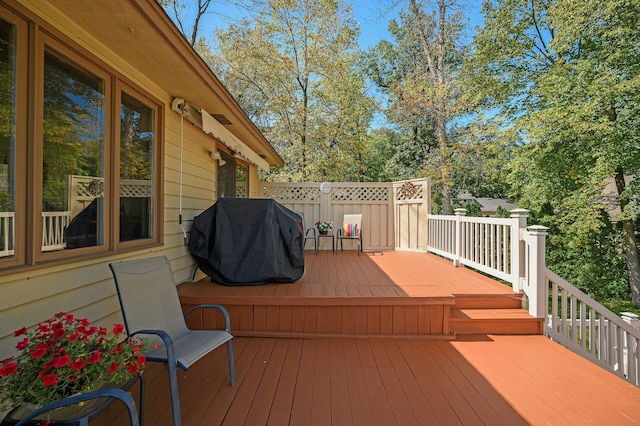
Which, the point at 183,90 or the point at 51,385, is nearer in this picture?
the point at 51,385

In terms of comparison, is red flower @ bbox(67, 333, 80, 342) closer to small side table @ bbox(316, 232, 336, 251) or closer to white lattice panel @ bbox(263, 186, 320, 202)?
small side table @ bbox(316, 232, 336, 251)

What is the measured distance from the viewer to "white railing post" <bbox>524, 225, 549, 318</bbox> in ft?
10.3

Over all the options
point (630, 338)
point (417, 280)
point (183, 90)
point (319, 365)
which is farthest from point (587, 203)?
point (183, 90)

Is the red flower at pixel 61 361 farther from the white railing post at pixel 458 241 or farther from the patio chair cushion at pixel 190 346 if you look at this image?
the white railing post at pixel 458 241

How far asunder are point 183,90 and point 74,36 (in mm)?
1176

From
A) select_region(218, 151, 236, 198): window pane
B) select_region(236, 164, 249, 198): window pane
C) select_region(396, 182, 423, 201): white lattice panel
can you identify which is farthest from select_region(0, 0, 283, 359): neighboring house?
select_region(396, 182, 423, 201): white lattice panel

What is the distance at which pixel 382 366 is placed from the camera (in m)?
2.42

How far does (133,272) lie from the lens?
2.09 meters

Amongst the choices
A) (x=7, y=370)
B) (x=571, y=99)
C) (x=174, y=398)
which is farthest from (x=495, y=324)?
(x=571, y=99)

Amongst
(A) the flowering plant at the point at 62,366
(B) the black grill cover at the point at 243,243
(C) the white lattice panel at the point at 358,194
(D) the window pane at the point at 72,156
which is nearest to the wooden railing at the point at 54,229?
(D) the window pane at the point at 72,156

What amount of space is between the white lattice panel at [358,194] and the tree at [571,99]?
17.8ft

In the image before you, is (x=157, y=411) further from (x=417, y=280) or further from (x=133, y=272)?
(x=417, y=280)

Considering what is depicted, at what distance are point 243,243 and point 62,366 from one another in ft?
7.84

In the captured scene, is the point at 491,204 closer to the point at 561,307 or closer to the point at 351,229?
the point at 351,229
